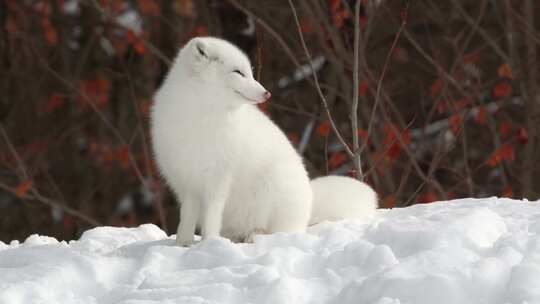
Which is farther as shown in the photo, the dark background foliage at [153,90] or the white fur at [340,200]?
the dark background foliage at [153,90]

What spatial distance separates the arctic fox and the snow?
323 mm

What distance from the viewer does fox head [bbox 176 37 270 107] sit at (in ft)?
15.4

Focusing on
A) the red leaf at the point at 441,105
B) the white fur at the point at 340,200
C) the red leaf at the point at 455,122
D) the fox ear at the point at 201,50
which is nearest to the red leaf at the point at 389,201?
the red leaf at the point at 455,122

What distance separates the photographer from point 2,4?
1109 centimetres

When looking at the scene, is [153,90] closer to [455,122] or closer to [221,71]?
[455,122]

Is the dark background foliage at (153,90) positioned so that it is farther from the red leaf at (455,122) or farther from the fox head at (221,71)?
the fox head at (221,71)

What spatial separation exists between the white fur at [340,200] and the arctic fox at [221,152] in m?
0.33

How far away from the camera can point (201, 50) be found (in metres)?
4.77

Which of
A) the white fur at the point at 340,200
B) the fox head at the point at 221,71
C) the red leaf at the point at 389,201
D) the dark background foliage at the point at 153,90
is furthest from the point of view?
the dark background foliage at the point at 153,90

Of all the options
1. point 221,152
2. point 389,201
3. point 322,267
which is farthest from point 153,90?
point 322,267

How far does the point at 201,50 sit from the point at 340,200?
126 cm

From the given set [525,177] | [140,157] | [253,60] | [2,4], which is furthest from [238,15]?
[525,177]

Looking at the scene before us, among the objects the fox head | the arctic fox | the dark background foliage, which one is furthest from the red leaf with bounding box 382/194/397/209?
the fox head

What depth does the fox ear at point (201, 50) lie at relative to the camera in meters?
4.75
